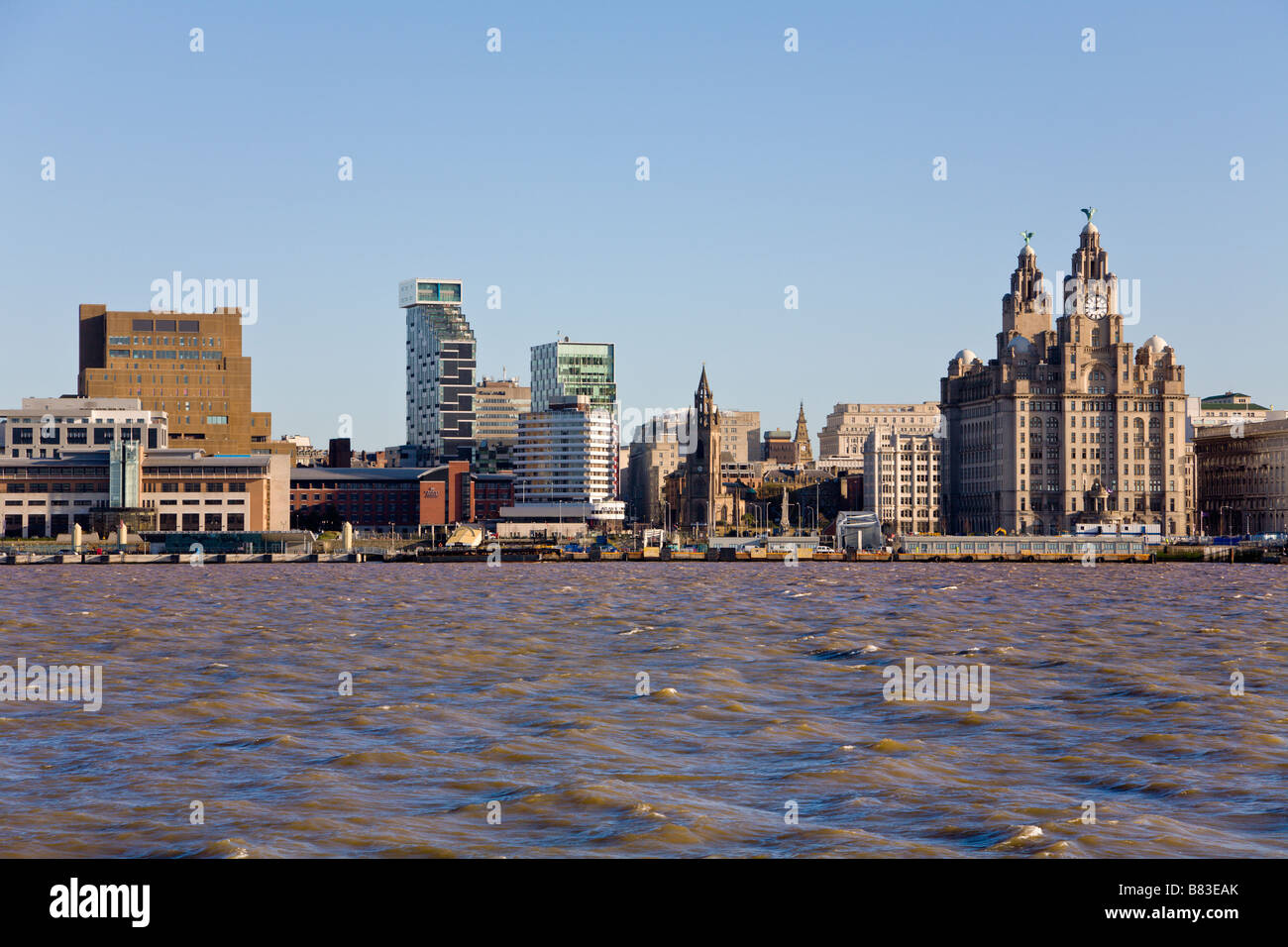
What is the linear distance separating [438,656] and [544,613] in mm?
25975

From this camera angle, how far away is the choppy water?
23031 mm

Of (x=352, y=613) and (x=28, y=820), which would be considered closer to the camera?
(x=28, y=820)

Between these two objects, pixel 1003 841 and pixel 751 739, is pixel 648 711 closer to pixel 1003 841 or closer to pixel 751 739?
pixel 751 739

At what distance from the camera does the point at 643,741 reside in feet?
105

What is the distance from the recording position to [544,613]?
77.8 metres

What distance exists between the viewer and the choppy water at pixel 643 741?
2303 cm

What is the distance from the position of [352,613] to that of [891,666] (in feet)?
128

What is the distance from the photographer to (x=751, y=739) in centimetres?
3225
